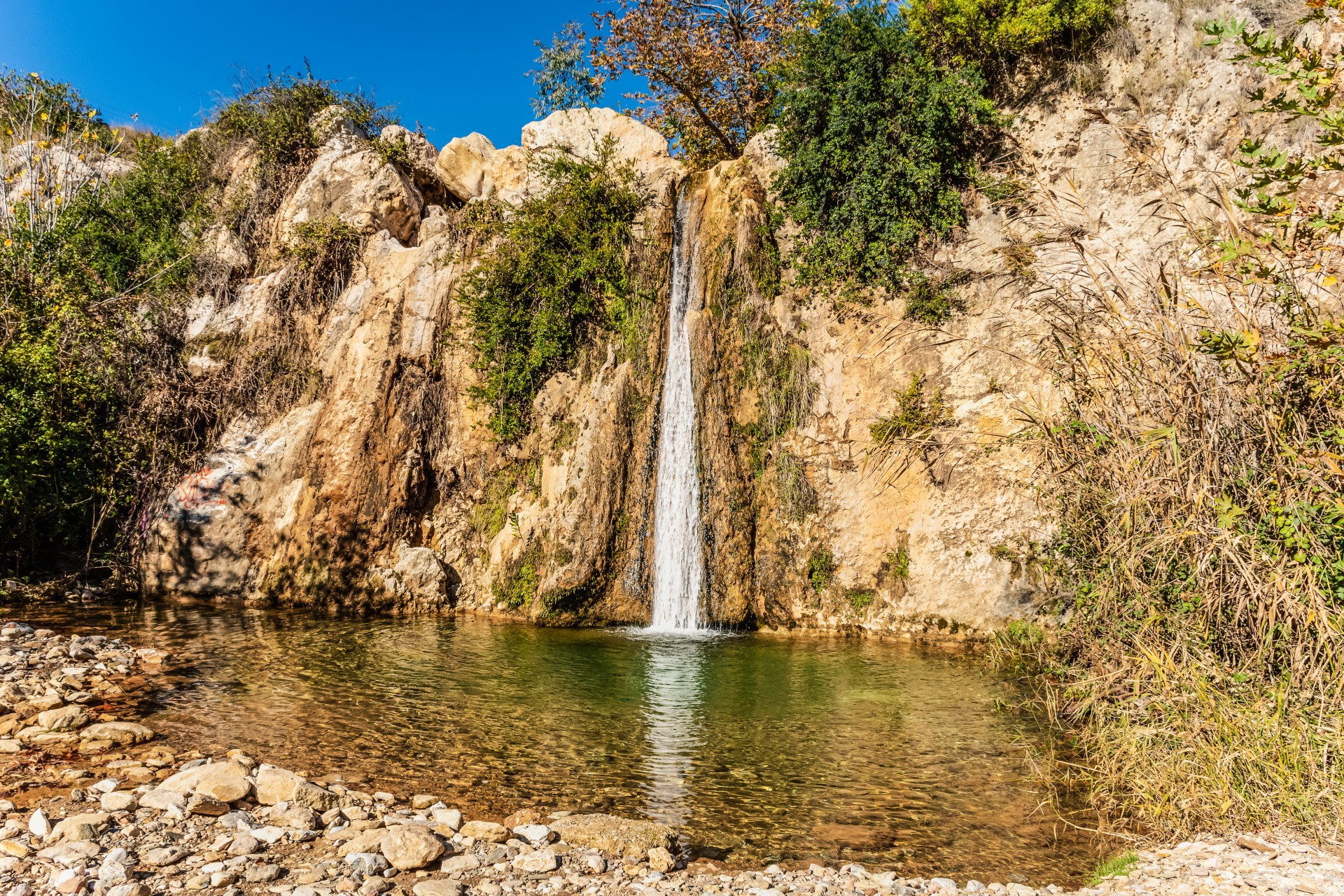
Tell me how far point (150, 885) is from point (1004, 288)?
43.1ft

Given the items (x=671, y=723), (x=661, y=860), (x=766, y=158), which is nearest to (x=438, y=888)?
(x=661, y=860)

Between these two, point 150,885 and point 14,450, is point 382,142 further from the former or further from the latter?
point 150,885

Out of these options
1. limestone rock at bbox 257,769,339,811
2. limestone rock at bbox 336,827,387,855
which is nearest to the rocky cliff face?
limestone rock at bbox 257,769,339,811

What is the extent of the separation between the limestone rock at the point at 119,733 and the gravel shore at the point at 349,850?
429mm

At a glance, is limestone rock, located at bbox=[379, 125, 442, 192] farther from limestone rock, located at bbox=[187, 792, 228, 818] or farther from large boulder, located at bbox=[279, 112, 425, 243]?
limestone rock, located at bbox=[187, 792, 228, 818]

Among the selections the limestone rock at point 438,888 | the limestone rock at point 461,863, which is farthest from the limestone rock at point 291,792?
the limestone rock at point 438,888

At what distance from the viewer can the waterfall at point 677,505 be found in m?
13.1

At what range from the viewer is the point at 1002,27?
14406mm

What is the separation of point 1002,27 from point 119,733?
16023mm

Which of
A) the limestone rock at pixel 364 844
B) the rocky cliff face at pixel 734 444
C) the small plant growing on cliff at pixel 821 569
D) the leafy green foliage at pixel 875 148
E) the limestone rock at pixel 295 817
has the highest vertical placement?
the leafy green foliage at pixel 875 148

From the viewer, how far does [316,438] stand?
47.9ft

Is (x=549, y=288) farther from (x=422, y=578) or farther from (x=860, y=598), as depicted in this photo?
(x=860, y=598)

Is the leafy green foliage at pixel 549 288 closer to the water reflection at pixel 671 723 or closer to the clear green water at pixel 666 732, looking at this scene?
the clear green water at pixel 666 732

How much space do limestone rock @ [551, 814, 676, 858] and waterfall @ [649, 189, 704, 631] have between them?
304 inches
